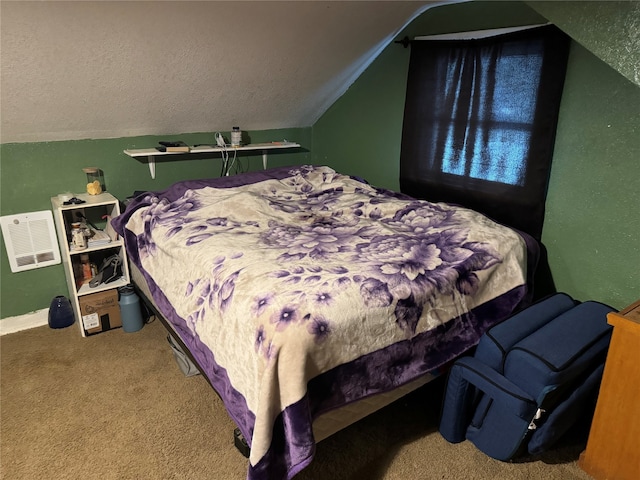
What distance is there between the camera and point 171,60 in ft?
7.66

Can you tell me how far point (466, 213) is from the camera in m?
2.26

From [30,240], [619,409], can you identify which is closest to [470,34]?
[619,409]

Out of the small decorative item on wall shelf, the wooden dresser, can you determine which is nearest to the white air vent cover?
the small decorative item on wall shelf

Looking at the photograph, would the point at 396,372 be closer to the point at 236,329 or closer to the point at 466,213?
the point at 236,329

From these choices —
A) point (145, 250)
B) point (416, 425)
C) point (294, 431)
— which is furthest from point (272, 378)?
point (145, 250)

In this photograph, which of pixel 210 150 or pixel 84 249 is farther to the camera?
pixel 210 150

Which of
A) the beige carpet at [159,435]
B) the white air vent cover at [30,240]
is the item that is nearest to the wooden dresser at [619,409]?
the beige carpet at [159,435]

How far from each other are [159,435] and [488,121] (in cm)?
220

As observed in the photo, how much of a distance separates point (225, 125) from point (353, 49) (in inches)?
39.3

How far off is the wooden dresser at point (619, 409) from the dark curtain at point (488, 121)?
0.88 meters

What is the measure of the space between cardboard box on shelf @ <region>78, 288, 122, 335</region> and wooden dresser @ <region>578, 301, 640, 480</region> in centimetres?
→ 240

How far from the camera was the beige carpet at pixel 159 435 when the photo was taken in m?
1.68

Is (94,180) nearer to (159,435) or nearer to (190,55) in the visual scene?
(190,55)

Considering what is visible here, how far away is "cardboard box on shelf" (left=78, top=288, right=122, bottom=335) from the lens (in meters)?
2.49
